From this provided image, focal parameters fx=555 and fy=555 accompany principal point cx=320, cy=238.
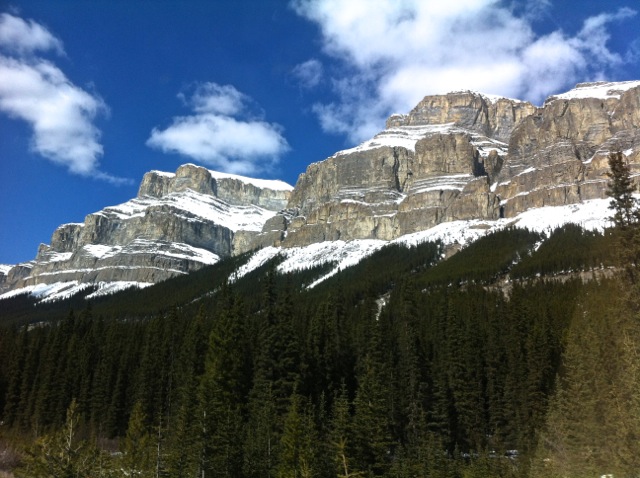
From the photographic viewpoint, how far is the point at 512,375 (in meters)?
62.9

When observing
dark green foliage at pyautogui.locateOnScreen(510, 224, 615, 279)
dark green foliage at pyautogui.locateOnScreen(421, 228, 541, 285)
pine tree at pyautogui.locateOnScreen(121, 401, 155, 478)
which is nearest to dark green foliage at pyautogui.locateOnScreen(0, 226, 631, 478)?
pine tree at pyautogui.locateOnScreen(121, 401, 155, 478)

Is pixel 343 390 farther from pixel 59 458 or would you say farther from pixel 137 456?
pixel 59 458

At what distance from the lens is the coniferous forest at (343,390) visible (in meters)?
32.8

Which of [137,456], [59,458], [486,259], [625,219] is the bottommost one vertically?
[137,456]

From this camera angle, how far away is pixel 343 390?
41031 millimetres

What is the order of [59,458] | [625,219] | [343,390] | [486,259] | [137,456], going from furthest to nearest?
[486,259] < [343,390] < [137,456] < [625,219] < [59,458]

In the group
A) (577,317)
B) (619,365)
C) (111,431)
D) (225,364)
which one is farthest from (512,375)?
(111,431)

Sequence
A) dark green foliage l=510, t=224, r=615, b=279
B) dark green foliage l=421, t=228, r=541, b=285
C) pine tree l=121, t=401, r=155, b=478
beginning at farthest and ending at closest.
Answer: dark green foliage l=421, t=228, r=541, b=285 < dark green foliage l=510, t=224, r=615, b=279 < pine tree l=121, t=401, r=155, b=478

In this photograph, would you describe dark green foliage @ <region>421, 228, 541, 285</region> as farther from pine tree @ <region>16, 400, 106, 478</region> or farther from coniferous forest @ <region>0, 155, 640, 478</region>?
pine tree @ <region>16, 400, 106, 478</region>

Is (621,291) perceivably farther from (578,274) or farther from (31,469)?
(578,274)

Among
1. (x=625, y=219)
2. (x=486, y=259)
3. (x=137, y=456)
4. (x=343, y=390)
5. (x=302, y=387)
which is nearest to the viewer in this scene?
(x=625, y=219)

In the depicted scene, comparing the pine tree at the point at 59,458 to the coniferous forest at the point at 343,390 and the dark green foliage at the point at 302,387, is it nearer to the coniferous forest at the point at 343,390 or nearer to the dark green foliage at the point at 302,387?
the coniferous forest at the point at 343,390

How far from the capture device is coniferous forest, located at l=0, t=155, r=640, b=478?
107ft

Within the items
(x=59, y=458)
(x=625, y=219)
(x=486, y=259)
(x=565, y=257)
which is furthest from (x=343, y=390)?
(x=486, y=259)
